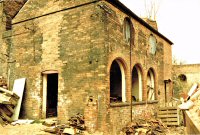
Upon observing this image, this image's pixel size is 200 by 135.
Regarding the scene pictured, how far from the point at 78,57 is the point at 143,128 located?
14.1 feet

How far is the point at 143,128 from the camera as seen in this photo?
417 inches

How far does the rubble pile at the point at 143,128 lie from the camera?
10.4 m

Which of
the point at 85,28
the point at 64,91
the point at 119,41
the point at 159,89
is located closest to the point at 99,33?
the point at 85,28

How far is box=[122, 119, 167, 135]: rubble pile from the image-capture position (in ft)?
34.0

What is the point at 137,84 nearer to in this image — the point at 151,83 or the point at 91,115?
the point at 151,83

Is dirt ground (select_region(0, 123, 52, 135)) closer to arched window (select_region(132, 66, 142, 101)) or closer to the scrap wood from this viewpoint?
the scrap wood

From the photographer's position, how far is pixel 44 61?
11.1 m

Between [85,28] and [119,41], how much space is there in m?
1.75

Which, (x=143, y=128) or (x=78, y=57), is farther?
(x=143, y=128)

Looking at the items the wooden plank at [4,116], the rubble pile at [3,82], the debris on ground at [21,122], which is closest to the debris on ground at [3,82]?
the rubble pile at [3,82]

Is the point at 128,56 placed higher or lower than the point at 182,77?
higher

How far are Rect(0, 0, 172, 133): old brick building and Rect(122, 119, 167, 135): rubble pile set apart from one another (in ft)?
1.11

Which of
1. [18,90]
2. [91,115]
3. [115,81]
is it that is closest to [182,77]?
[115,81]

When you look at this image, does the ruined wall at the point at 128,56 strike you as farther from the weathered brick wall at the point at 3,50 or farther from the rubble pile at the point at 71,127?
the weathered brick wall at the point at 3,50
